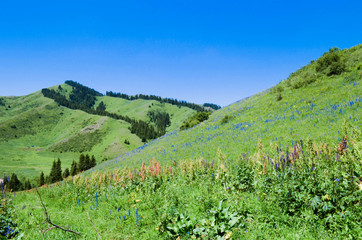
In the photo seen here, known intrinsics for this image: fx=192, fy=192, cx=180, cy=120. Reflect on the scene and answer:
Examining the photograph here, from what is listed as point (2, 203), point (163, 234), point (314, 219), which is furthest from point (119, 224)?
point (314, 219)

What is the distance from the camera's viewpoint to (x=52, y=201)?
8688mm

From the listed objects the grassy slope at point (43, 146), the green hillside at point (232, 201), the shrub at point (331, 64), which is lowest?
the grassy slope at point (43, 146)

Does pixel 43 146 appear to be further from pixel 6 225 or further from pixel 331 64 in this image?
pixel 331 64

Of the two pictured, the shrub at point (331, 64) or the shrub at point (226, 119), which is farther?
the shrub at point (226, 119)

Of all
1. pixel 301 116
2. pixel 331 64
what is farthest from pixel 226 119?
pixel 331 64

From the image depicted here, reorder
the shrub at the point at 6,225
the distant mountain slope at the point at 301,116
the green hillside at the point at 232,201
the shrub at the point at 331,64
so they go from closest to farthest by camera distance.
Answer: the shrub at the point at 6,225, the green hillside at the point at 232,201, the distant mountain slope at the point at 301,116, the shrub at the point at 331,64

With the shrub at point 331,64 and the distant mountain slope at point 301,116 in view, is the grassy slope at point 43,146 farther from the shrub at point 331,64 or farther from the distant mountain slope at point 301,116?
the shrub at point 331,64

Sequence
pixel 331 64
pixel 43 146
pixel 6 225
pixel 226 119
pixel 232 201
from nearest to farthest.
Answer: pixel 6 225
pixel 232 201
pixel 331 64
pixel 226 119
pixel 43 146

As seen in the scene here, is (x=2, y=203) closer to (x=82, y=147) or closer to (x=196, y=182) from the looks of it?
(x=196, y=182)

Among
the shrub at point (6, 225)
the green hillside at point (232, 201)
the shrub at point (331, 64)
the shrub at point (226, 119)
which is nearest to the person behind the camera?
the shrub at point (6, 225)

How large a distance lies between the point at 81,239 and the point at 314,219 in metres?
5.47

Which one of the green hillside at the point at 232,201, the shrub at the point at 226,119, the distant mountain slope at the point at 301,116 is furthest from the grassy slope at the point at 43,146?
the green hillside at the point at 232,201

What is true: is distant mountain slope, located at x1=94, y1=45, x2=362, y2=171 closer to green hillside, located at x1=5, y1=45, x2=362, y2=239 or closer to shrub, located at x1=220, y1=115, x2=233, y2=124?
shrub, located at x1=220, y1=115, x2=233, y2=124

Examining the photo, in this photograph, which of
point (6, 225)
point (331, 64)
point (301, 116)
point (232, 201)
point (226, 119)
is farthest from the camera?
point (226, 119)
